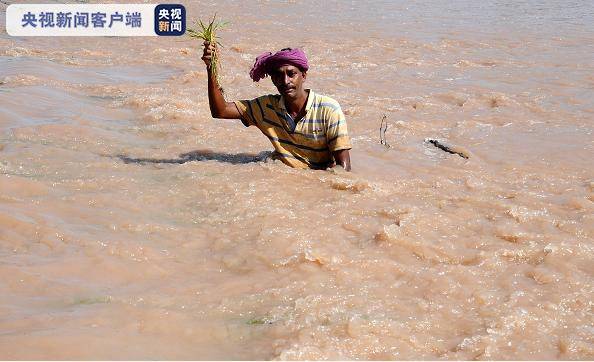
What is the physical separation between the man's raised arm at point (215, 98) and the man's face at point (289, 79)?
1.23 feet

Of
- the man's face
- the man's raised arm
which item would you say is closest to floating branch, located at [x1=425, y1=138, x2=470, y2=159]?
the man's face

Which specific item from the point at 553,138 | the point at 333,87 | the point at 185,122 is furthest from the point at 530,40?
the point at 185,122

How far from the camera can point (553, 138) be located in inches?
216

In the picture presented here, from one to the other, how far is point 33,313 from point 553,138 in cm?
451

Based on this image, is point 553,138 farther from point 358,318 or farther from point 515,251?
point 358,318

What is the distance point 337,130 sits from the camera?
13.3 ft

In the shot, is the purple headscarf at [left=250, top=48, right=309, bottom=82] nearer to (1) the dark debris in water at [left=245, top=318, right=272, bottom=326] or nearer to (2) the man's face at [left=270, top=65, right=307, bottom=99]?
(2) the man's face at [left=270, top=65, right=307, bottom=99]

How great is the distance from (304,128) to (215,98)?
23.3 inches

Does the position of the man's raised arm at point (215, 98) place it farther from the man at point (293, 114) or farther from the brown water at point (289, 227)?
the brown water at point (289, 227)

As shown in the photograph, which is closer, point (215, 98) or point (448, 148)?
point (215, 98)

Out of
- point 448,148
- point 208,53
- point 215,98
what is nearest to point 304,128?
point 215,98

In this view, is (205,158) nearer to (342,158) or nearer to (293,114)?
(293,114)

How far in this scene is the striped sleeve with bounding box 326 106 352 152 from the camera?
4.04 m

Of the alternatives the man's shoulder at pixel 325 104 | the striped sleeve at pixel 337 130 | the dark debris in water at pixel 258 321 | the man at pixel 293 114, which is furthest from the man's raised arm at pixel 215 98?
the dark debris in water at pixel 258 321
